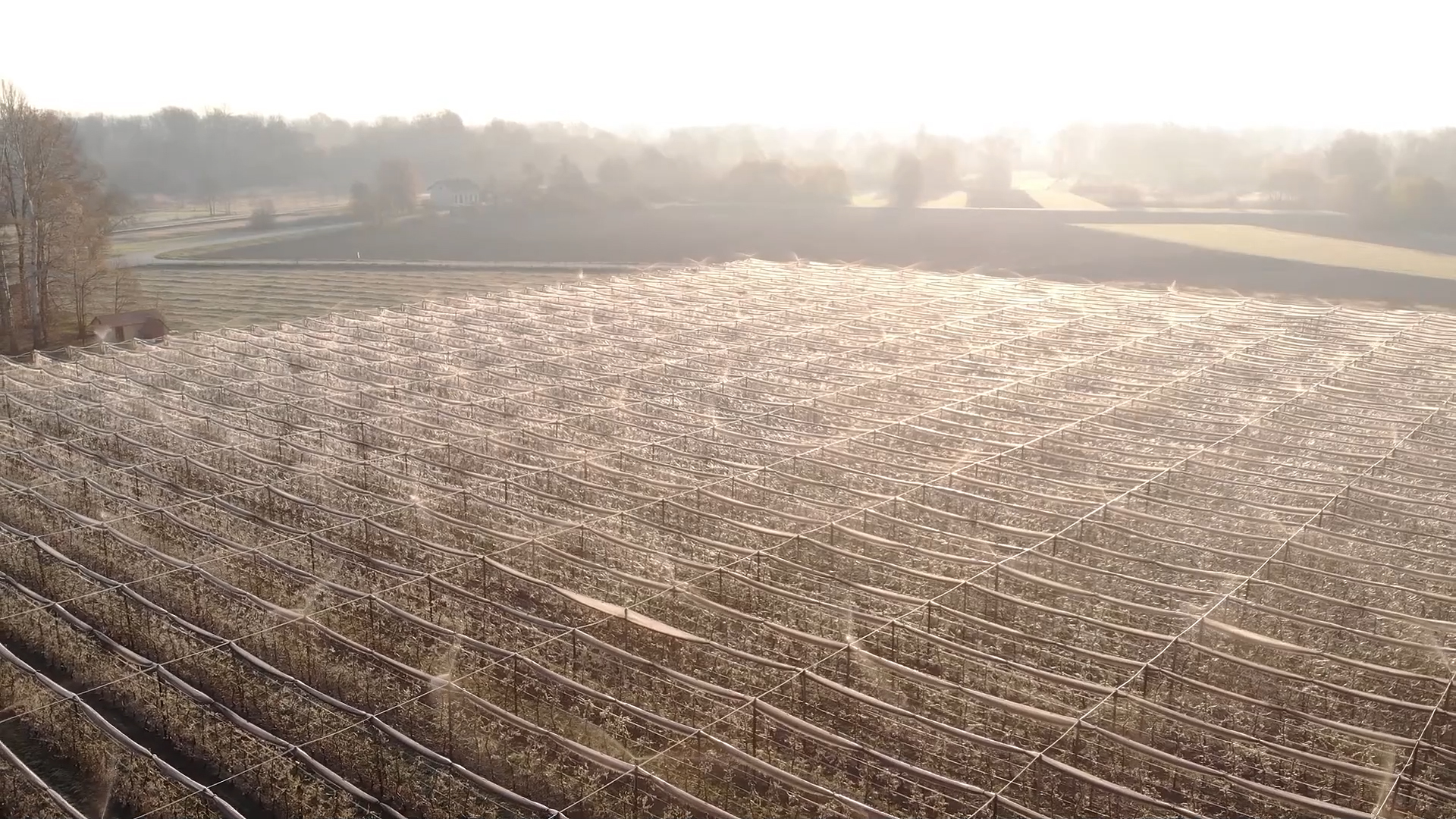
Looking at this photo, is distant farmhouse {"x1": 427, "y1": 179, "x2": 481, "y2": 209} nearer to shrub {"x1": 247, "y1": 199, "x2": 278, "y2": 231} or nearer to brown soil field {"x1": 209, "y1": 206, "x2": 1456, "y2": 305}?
brown soil field {"x1": 209, "y1": 206, "x2": 1456, "y2": 305}

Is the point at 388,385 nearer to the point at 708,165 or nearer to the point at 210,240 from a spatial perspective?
the point at 210,240

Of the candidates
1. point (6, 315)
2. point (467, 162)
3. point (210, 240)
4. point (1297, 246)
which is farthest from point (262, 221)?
point (1297, 246)

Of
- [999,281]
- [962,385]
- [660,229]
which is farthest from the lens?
[660,229]

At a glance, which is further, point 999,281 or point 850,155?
point 850,155

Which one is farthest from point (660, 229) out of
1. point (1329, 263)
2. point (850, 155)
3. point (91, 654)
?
point (850, 155)

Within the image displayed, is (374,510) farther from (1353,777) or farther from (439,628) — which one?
(1353,777)

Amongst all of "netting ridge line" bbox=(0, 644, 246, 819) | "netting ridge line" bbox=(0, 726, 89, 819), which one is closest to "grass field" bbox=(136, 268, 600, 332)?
"netting ridge line" bbox=(0, 644, 246, 819)

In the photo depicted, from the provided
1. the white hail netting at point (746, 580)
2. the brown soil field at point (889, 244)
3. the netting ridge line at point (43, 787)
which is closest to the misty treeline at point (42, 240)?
the white hail netting at point (746, 580)
